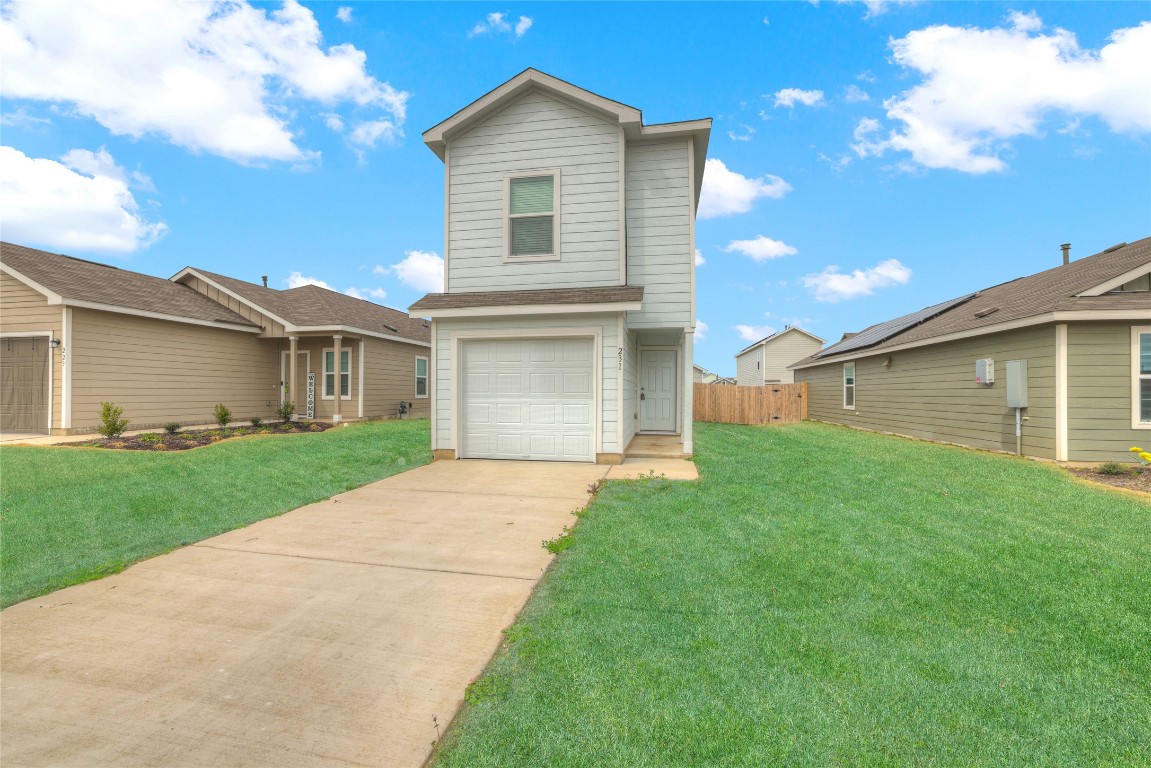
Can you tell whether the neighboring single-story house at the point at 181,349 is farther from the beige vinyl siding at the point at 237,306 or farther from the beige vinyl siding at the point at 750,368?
the beige vinyl siding at the point at 750,368

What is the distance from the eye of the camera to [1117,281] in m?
9.60

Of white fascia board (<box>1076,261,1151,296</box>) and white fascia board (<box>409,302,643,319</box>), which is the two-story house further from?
white fascia board (<box>1076,261,1151,296</box>)

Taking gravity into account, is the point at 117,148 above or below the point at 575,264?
above

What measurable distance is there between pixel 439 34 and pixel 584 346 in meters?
8.08

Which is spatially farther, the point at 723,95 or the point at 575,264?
the point at 723,95

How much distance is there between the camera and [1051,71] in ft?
36.2

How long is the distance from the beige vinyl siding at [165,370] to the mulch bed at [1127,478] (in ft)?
69.1

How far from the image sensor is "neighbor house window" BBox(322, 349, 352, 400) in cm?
1744

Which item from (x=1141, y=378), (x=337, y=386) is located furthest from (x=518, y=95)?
(x=1141, y=378)

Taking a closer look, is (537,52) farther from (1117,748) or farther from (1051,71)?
(1117,748)

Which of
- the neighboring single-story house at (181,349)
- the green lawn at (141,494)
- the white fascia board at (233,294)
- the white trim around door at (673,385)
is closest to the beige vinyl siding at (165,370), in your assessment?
the neighboring single-story house at (181,349)

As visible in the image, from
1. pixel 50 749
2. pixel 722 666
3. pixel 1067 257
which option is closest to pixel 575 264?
pixel 722 666

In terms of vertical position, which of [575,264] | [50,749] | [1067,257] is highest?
[1067,257]

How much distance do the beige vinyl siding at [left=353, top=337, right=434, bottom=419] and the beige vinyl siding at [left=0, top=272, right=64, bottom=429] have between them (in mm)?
7309
